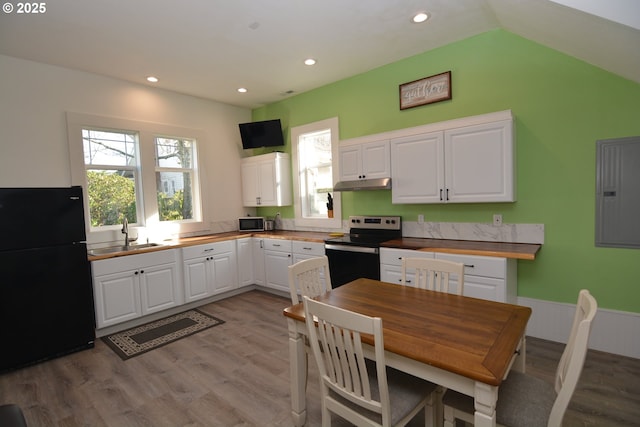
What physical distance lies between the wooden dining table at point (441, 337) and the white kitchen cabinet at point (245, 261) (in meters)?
2.69

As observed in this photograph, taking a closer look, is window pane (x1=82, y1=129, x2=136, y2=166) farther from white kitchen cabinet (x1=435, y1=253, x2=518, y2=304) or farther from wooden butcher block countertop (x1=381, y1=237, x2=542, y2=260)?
white kitchen cabinet (x1=435, y1=253, x2=518, y2=304)

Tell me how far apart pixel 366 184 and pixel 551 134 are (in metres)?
1.73

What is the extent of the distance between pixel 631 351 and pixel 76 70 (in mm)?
5924

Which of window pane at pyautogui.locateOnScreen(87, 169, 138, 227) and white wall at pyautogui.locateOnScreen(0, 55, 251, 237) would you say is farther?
window pane at pyautogui.locateOnScreen(87, 169, 138, 227)

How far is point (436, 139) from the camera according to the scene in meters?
3.06

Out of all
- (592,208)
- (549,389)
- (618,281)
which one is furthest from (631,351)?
(549,389)

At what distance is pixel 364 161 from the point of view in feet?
11.8

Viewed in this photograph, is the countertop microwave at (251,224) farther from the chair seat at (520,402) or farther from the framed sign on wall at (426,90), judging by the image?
the chair seat at (520,402)

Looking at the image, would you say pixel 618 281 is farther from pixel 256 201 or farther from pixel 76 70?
pixel 76 70

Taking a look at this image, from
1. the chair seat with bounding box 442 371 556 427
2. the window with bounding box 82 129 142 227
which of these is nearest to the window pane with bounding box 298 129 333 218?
the window with bounding box 82 129 142 227

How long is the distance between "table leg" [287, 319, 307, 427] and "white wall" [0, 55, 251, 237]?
10.8 feet

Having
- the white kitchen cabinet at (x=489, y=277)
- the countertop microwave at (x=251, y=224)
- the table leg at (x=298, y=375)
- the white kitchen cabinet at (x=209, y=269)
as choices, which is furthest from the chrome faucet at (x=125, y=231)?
the white kitchen cabinet at (x=489, y=277)

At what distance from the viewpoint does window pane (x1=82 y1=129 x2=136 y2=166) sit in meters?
3.70

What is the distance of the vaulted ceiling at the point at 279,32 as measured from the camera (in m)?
2.12
